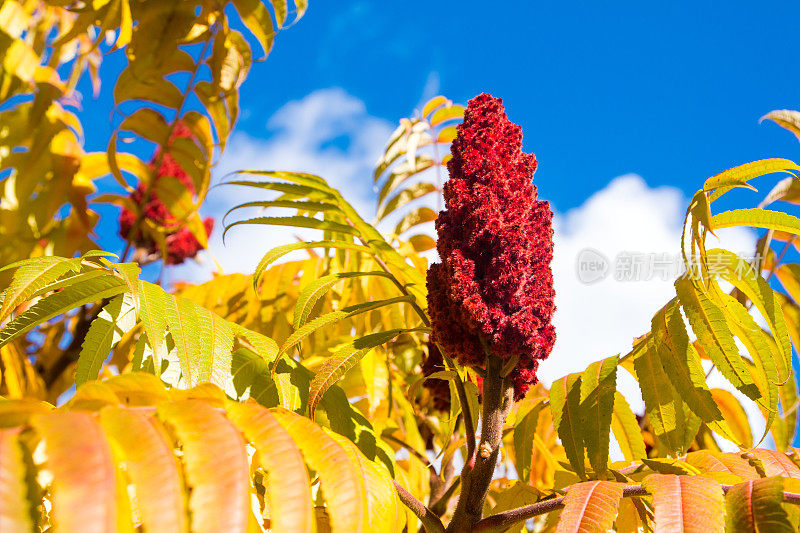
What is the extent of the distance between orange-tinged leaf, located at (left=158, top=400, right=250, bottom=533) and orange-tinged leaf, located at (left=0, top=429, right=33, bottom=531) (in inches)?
5.9

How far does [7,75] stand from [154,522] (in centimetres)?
282

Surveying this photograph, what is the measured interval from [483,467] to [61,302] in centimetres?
86

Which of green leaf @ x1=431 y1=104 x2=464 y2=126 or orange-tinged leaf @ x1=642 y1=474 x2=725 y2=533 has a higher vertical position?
green leaf @ x1=431 y1=104 x2=464 y2=126

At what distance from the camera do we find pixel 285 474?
77cm

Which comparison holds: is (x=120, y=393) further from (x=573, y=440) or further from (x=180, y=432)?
(x=573, y=440)

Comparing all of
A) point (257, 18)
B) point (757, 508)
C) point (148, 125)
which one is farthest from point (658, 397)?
point (148, 125)

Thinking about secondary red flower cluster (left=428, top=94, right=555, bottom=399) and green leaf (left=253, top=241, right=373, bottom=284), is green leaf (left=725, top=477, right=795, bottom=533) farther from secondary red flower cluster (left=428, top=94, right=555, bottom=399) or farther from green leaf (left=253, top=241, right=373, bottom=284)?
green leaf (left=253, top=241, right=373, bottom=284)

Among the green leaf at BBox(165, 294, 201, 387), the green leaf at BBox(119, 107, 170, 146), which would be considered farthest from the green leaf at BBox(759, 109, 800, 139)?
the green leaf at BBox(119, 107, 170, 146)

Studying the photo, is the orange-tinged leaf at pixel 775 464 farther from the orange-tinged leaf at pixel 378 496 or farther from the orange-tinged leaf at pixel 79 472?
the orange-tinged leaf at pixel 79 472

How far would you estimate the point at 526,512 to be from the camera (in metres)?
1.20

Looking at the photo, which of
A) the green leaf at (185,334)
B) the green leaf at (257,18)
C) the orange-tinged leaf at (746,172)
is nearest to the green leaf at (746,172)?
the orange-tinged leaf at (746,172)

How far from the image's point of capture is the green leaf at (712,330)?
50.0 inches

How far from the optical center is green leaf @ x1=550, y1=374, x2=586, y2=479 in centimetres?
130

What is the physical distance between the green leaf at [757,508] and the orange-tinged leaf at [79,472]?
797 mm
